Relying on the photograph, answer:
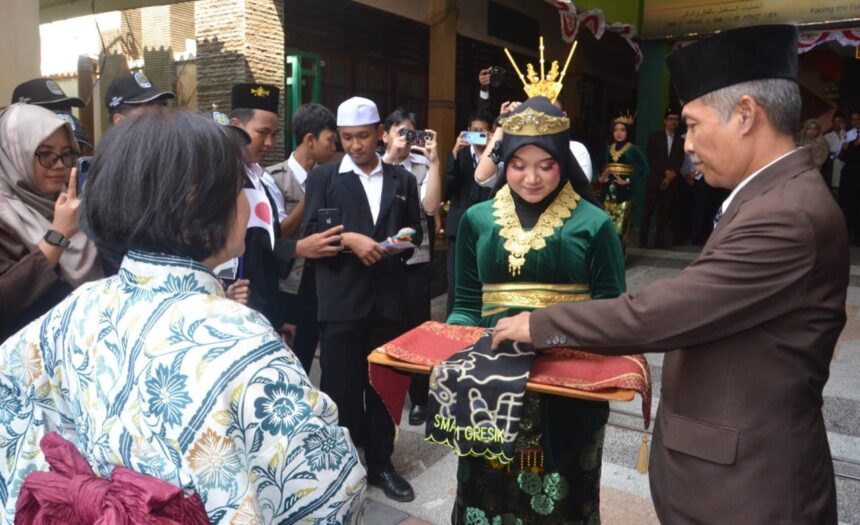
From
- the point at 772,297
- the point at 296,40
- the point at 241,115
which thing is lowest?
the point at 772,297

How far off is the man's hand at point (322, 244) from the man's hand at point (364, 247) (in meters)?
0.04

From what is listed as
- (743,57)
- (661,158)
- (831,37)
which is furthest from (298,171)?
(831,37)

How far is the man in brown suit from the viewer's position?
59.7 inches

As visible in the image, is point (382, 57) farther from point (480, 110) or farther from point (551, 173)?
point (551, 173)

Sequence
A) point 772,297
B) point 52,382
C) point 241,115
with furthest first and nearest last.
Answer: point 241,115 → point 772,297 → point 52,382

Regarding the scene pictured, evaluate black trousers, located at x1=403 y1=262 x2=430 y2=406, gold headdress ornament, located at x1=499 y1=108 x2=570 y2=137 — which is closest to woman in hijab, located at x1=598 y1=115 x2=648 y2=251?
black trousers, located at x1=403 y1=262 x2=430 y2=406

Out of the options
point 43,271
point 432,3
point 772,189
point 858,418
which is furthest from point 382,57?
point 772,189

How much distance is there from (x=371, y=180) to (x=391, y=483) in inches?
58.9

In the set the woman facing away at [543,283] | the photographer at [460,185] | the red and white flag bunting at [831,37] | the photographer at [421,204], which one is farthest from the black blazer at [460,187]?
the red and white flag bunting at [831,37]

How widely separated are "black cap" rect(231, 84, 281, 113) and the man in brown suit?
7.88ft

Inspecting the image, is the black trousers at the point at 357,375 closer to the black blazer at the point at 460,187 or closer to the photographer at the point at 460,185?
the photographer at the point at 460,185

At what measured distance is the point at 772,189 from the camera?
5.14ft

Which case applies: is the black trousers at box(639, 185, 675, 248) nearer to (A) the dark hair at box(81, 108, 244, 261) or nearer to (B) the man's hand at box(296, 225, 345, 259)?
(B) the man's hand at box(296, 225, 345, 259)

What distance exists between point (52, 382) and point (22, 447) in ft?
0.52
